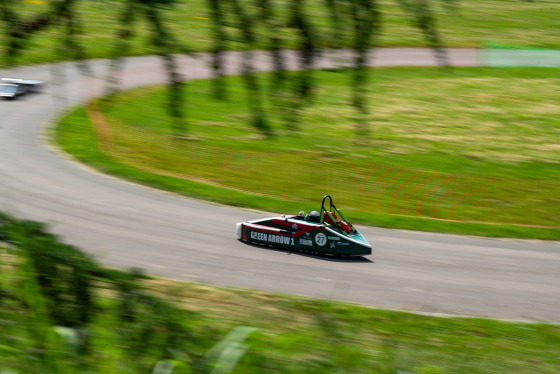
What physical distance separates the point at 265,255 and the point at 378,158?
9.39m

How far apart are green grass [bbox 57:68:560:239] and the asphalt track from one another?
115cm

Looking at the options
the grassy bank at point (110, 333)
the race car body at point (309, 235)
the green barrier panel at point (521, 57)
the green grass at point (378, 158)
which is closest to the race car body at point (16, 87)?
the green grass at point (378, 158)

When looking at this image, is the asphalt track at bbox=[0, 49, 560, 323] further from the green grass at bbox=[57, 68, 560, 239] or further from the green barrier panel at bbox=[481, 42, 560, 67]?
the green barrier panel at bbox=[481, 42, 560, 67]

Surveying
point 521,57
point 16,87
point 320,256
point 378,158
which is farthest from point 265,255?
point 521,57

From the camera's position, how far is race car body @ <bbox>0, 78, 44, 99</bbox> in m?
29.3

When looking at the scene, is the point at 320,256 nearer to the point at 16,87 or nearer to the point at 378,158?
the point at 378,158

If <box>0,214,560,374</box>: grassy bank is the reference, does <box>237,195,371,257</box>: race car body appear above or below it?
below

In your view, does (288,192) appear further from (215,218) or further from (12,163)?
(12,163)

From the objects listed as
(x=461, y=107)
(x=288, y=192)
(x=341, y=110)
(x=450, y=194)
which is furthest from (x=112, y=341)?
(x=461, y=107)

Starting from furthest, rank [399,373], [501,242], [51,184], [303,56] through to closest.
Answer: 1. [51,184]
2. [501,242]
3. [303,56]
4. [399,373]

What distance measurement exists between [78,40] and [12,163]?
62.8 ft

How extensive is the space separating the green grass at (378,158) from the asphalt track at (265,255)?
115 centimetres

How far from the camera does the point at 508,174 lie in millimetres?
22656

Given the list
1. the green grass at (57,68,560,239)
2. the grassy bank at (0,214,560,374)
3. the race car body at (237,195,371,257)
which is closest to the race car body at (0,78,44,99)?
the green grass at (57,68,560,239)
